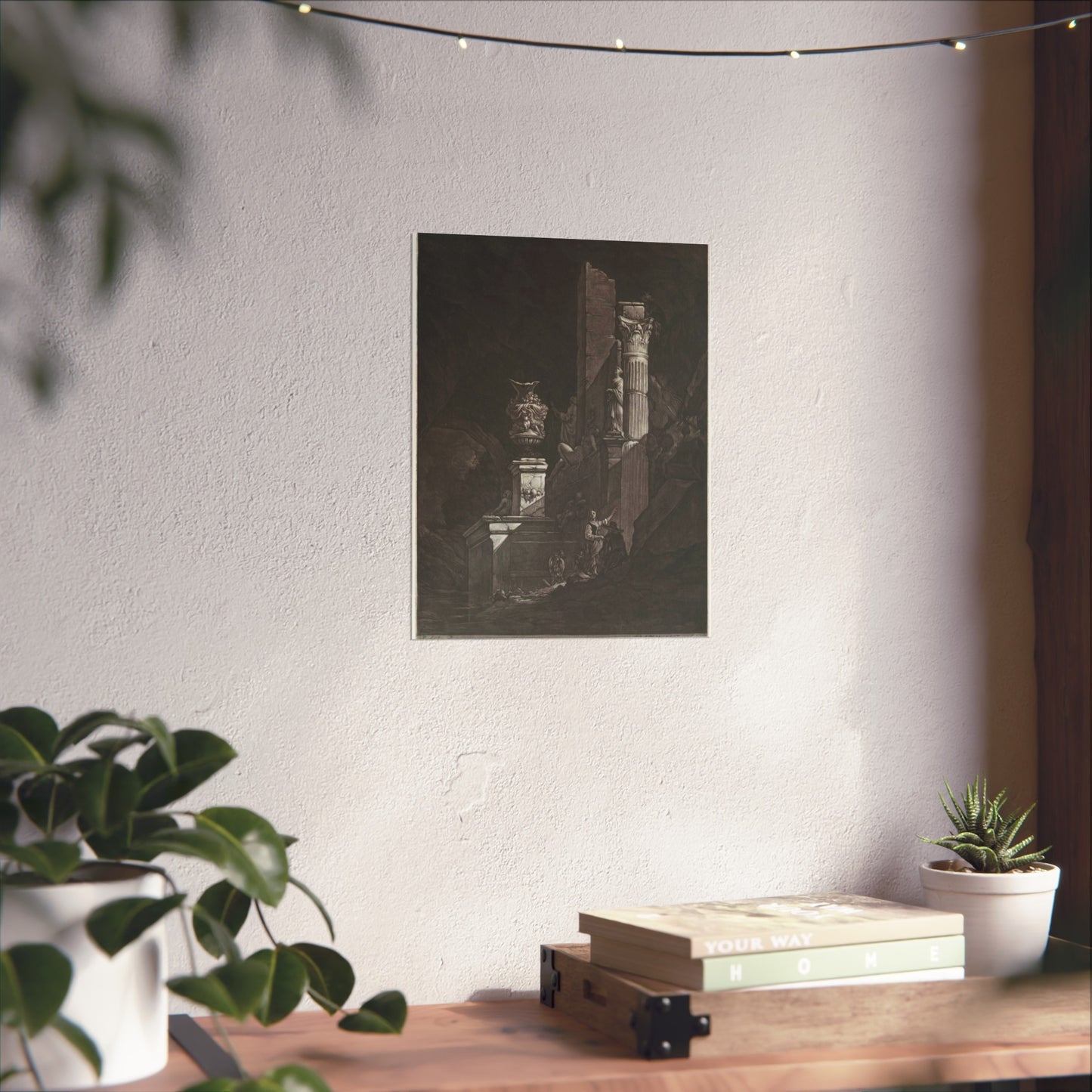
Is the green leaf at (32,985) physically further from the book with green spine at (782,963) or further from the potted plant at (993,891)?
the potted plant at (993,891)

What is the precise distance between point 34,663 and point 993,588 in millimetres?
1156

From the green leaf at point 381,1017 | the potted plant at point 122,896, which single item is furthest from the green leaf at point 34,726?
the green leaf at point 381,1017

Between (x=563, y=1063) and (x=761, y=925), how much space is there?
24 centimetres

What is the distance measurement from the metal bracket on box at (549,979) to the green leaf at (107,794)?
532 mm

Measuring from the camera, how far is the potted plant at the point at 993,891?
131 centimetres

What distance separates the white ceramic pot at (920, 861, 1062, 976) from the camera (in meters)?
1.31

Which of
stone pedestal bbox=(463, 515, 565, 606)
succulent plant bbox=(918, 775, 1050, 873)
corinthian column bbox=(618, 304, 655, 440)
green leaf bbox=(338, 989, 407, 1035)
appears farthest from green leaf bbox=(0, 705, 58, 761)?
succulent plant bbox=(918, 775, 1050, 873)

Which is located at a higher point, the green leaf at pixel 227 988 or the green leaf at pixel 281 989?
the green leaf at pixel 227 988

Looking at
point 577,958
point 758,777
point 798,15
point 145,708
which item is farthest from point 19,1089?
point 798,15

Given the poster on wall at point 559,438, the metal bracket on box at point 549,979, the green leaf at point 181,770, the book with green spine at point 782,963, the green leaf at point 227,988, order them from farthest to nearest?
the poster on wall at point 559,438 < the metal bracket on box at point 549,979 < the book with green spine at point 782,963 < the green leaf at point 181,770 < the green leaf at point 227,988

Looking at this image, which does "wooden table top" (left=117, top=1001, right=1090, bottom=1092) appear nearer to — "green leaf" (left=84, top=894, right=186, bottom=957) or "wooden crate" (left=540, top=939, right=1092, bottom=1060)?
"wooden crate" (left=540, top=939, right=1092, bottom=1060)

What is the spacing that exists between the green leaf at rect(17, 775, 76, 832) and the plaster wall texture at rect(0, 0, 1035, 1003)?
0.31m

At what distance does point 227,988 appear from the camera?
0.91 metres

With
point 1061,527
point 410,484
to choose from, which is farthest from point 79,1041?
point 1061,527
